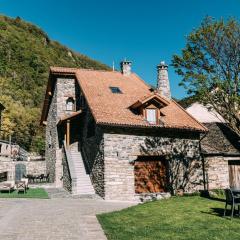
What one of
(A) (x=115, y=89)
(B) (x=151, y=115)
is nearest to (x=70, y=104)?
(A) (x=115, y=89)

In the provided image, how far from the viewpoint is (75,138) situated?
24.0 meters

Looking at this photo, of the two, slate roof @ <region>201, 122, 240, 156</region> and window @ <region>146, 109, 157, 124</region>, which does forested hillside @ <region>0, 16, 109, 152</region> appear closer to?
slate roof @ <region>201, 122, 240, 156</region>

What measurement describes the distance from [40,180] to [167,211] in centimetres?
1522

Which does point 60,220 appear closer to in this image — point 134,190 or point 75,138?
point 134,190

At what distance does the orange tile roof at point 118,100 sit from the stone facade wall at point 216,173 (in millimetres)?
2062

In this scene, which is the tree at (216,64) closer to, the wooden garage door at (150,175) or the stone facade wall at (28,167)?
the wooden garage door at (150,175)

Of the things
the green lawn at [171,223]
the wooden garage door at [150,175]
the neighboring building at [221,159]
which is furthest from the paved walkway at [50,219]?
the neighboring building at [221,159]

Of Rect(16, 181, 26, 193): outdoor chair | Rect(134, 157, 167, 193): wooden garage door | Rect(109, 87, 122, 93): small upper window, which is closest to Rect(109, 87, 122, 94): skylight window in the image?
Rect(109, 87, 122, 93): small upper window

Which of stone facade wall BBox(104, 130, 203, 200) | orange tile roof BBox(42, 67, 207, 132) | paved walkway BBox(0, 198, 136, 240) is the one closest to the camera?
paved walkway BBox(0, 198, 136, 240)

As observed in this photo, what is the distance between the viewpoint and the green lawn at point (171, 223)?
9.88 metres

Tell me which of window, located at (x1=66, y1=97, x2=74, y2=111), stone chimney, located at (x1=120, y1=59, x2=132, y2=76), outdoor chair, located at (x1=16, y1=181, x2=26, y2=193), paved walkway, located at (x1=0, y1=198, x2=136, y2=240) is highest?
stone chimney, located at (x1=120, y1=59, x2=132, y2=76)

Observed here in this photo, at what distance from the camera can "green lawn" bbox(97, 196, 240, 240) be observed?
9875mm

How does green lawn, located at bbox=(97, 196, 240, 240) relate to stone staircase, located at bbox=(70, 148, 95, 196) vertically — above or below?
A: below

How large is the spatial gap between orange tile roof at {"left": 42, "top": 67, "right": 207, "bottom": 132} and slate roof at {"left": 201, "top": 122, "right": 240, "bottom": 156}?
1681 millimetres
